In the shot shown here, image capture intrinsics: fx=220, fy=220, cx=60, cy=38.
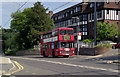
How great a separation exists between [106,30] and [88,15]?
11703 mm

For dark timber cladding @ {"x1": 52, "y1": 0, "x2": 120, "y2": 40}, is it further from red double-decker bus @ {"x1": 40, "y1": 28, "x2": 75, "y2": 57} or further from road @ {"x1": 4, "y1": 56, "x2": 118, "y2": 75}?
road @ {"x1": 4, "y1": 56, "x2": 118, "y2": 75}

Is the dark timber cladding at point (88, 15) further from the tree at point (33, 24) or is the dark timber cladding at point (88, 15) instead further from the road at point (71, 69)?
the road at point (71, 69)

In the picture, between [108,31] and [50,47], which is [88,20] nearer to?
[108,31]

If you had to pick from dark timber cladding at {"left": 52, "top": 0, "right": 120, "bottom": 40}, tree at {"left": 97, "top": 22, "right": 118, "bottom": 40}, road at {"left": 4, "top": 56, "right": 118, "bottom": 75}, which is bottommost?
road at {"left": 4, "top": 56, "right": 118, "bottom": 75}

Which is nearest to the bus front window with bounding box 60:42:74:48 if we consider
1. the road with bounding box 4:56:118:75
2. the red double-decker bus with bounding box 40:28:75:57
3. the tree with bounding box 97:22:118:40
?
the red double-decker bus with bounding box 40:28:75:57

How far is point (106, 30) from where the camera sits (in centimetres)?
5141

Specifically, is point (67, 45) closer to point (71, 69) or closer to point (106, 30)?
point (71, 69)

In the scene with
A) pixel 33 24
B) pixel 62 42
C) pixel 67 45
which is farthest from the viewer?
pixel 33 24

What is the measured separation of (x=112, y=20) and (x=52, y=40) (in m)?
27.5

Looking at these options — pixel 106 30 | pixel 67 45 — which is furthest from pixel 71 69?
pixel 106 30

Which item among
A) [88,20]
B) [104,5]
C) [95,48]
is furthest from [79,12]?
[95,48]

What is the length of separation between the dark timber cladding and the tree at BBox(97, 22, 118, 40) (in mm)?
3222

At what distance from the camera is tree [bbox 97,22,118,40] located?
5122 centimetres

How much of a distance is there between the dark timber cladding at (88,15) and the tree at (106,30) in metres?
3.22
